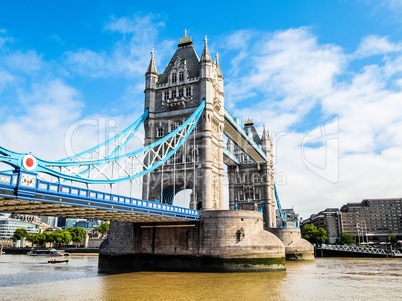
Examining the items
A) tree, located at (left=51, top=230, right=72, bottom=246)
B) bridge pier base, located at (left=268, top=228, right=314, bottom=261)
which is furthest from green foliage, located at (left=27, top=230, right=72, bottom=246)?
bridge pier base, located at (left=268, top=228, right=314, bottom=261)

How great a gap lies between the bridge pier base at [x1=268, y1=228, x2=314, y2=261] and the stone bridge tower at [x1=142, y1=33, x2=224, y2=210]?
15344mm

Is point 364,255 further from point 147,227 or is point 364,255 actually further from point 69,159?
point 69,159

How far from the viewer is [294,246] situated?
50062mm

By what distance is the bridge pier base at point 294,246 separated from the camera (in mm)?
49438

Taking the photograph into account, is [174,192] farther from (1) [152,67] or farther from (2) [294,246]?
(2) [294,246]

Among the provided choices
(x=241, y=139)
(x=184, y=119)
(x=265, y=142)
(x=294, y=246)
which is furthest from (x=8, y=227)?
(x=184, y=119)

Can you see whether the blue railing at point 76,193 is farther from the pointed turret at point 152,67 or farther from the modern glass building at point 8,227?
the modern glass building at point 8,227

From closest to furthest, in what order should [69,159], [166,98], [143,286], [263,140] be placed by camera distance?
[143,286], [69,159], [166,98], [263,140]

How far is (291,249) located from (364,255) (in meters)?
17.1

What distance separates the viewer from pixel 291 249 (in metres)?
49.7

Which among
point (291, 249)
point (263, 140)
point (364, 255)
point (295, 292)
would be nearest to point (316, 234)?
point (364, 255)

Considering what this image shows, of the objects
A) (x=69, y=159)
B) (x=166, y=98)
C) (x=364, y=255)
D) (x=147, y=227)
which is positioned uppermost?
(x=166, y=98)

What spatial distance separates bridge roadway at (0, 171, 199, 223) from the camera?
1661 centimetres

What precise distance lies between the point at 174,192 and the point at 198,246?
5244mm
